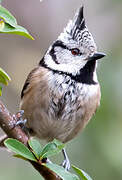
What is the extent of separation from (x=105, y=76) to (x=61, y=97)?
1.21m

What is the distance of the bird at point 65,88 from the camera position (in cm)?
374

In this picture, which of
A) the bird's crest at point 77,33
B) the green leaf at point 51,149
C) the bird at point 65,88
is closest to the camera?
the green leaf at point 51,149

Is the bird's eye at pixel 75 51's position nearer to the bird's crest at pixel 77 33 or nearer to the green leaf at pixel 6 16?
the bird's crest at pixel 77 33

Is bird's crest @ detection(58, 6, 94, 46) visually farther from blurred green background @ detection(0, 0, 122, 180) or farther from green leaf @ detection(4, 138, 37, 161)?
green leaf @ detection(4, 138, 37, 161)

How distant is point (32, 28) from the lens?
6.68 m

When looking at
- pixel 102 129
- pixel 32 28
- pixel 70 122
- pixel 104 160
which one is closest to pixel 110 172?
pixel 104 160

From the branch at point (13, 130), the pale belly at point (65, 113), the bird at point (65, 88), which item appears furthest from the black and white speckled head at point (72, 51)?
the branch at point (13, 130)

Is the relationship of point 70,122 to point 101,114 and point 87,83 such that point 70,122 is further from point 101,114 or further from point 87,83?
point 101,114

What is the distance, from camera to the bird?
3.74 metres

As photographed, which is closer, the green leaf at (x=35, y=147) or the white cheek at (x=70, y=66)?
the green leaf at (x=35, y=147)

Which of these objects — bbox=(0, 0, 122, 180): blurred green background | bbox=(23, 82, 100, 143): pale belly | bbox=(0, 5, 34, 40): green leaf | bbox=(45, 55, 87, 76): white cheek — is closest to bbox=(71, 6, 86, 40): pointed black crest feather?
bbox=(45, 55, 87, 76): white cheek

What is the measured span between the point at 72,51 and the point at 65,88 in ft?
1.33

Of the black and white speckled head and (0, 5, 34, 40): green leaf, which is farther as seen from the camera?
the black and white speckled head

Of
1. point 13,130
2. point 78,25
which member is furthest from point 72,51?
point 13,130
